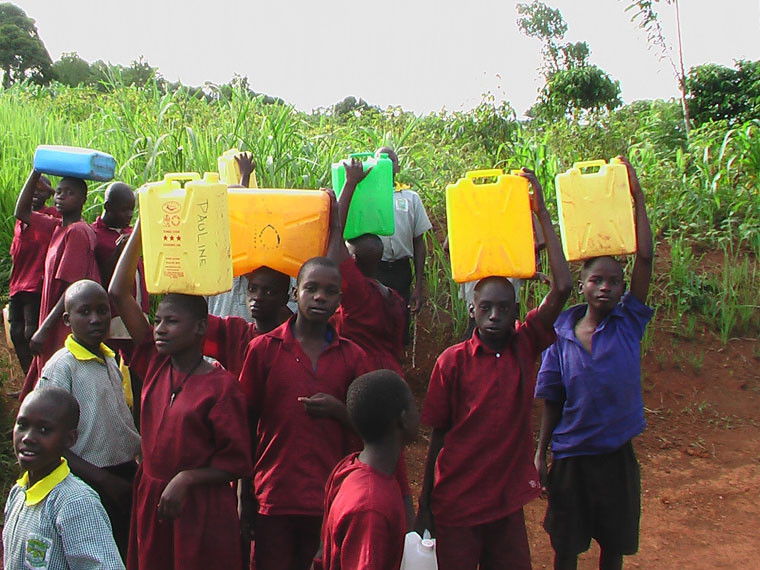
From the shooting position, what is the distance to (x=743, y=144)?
270 inches

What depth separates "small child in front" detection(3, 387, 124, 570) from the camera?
5.91 feet

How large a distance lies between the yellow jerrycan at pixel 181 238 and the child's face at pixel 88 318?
44cm

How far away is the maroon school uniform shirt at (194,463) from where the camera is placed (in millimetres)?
2148

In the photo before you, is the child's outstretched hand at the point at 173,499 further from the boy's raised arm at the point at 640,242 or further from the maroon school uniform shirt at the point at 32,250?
the maroon school uniform shirt at the point at 32,250

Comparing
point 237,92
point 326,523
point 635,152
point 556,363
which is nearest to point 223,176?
Result: point 556,363

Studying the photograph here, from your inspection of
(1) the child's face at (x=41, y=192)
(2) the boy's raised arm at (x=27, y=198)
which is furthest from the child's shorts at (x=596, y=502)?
(1) the child's face at (x=41, y=192)

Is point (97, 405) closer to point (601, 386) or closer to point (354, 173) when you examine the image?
point (354, 173)

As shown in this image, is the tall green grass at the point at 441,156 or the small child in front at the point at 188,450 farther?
the tall green grass at the point at 441,156

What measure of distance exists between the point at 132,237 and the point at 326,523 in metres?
1.05

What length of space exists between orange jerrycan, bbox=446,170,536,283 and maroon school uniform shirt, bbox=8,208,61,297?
8.13 feet

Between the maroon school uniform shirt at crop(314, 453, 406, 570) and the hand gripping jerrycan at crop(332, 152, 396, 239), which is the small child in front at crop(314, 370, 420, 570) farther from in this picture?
the hand gripping jerrycan at crop(332, 152, 396, 239)

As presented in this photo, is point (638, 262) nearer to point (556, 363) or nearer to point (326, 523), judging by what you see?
point (556, 363)

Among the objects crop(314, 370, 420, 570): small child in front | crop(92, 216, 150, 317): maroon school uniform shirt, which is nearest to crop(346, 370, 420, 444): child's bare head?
crop(314, 370, 420, 570): small child in front

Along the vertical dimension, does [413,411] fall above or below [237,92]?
below
